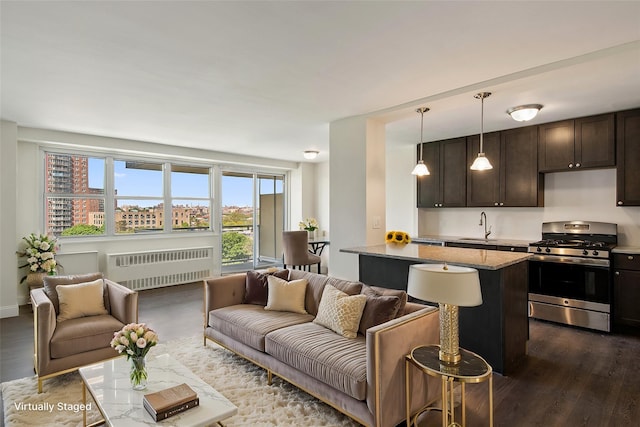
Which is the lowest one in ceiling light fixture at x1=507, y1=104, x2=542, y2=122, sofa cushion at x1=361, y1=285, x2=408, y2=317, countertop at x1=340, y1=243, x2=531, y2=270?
sofa cushion at x1=361, y1=285, x2=408, y2=317

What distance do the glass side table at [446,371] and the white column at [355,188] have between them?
7.17ft

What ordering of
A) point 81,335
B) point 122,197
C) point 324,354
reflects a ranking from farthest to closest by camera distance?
point 122,197
point 81,335
point 324,354

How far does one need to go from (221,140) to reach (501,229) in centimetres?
475

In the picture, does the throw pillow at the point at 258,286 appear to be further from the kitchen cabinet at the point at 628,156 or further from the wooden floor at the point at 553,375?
the kitchen cabinet at the point at 628,156

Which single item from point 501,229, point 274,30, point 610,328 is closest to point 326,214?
point 501,229

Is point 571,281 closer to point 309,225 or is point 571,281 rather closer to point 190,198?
point 309,225

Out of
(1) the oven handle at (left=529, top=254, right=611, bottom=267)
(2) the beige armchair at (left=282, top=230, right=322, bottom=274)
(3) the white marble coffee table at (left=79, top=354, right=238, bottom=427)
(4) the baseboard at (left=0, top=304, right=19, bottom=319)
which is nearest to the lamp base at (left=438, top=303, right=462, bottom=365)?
(3) the white marble coffee table at (left=79, top=354, right=238, bottom=427)

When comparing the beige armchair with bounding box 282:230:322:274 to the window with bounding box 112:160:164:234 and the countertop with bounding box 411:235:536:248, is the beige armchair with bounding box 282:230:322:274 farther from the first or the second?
the window with bounding box 112:160:164:234

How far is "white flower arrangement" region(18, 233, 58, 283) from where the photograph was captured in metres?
4.72

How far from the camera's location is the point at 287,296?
3.29 m

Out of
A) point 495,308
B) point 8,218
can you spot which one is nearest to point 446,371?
point 495,308

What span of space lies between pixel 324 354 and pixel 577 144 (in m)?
4.25

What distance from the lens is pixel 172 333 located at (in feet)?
12.6

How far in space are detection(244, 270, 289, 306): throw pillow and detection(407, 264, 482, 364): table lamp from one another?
6.01 ft
